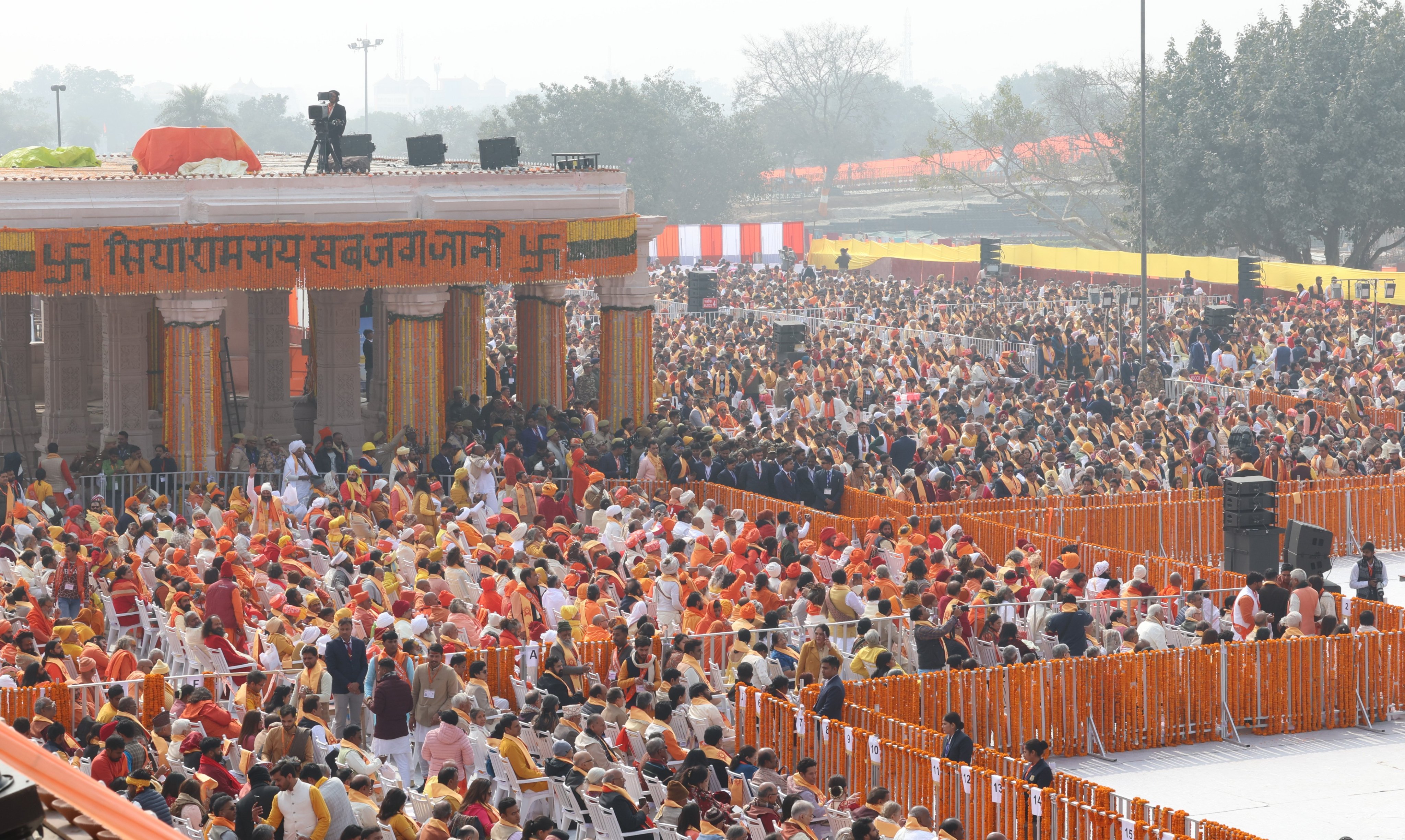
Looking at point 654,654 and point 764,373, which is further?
point 764,373

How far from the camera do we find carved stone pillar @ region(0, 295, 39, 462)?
2870 cm

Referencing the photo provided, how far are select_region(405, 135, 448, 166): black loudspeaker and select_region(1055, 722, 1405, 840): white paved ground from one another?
1965 cm

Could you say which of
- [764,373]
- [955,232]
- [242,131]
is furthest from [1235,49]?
[242,131]

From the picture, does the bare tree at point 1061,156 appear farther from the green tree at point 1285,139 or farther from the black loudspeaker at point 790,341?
the black loudspeaker at point 790,341

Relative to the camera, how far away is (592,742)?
11797mm

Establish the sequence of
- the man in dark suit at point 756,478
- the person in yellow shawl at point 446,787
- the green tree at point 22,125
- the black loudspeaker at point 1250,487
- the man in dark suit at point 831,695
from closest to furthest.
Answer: the person in yellow shawl at point 446,787 → the man in dark suit at point 831,695 → the black loudspeaker at point 1250,487 → the man in dark suit at point 756,478 → the green tree at point 22,125

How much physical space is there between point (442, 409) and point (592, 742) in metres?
15.1

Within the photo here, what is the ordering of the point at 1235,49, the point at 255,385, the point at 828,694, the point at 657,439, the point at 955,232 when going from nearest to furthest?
the point at 828,694 → the point at 657,439 → the point at 255,385 → the point at 1235,49 → the point at 955,232

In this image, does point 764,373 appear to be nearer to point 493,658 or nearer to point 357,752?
point 493,658

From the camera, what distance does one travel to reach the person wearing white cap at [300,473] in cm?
2200

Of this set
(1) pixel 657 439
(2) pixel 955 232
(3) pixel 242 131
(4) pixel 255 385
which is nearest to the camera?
(1) pixel 657 439

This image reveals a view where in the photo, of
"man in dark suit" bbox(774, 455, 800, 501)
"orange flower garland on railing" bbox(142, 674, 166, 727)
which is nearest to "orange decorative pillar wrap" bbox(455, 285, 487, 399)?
"man in dark suit" bbox(774, 455, 800, 501)

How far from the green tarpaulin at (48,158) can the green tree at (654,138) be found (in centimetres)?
5192

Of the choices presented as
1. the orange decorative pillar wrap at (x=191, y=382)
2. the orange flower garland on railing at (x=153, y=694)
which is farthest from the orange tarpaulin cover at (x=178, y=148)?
the orange flower garland on railing at (x=153, y=694)
